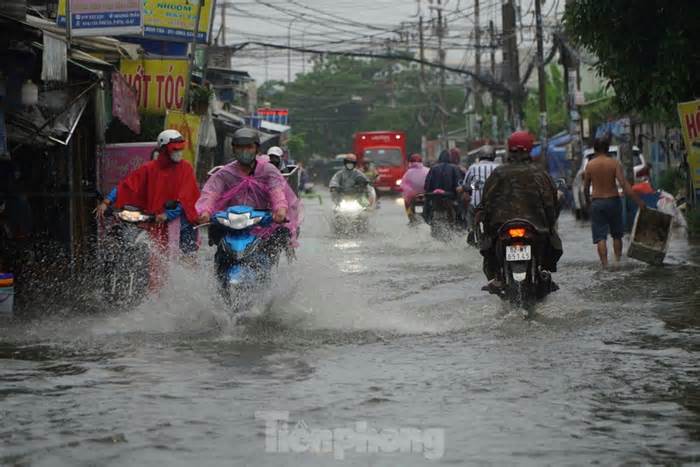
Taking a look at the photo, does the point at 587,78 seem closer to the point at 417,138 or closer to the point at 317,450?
the point at 417,138

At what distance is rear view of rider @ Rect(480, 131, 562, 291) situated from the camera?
1102 cm

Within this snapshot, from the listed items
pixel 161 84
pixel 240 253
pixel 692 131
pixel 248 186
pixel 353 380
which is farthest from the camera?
pixel 161 84

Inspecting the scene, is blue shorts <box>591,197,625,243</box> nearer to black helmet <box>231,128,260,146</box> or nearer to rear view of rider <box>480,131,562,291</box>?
rear view of rider <box>480,131,562,291</box>

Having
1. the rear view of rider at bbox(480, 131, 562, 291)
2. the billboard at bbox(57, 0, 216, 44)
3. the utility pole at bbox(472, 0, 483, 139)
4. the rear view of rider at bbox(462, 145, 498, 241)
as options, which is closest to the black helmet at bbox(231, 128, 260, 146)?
the rear view of rider at bbox(480, 131, 562, 291)

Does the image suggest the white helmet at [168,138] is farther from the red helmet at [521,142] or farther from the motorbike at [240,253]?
the red helmet at [521,142]

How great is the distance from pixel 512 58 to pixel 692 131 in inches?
1001

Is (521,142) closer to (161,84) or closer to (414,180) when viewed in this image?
(161,84)

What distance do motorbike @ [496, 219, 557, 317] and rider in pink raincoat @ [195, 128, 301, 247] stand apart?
5.50ft

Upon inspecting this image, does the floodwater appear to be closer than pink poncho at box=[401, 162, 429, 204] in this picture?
Yes

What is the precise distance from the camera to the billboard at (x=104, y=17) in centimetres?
1535

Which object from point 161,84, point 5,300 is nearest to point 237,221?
point 5,300

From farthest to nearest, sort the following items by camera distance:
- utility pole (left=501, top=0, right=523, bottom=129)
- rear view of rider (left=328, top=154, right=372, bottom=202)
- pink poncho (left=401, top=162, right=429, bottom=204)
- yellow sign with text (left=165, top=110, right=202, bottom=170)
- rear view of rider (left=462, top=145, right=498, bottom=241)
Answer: utility pole (left=501, top=0, right=523, bottom=129) < rear view of rider (left=328, top=154, right=372, bottom=202) < pink poncho (left=401, top=162, right=429, bottom=204) < yellow sign with text (left=165, top=110, right=202, bottom=170) < rear view of rider (left=462, top=145, right=498, bottom=241)

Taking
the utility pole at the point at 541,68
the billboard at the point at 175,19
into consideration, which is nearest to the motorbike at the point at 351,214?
the billboard at the point at 175,19

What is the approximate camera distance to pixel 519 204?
11.0 m
